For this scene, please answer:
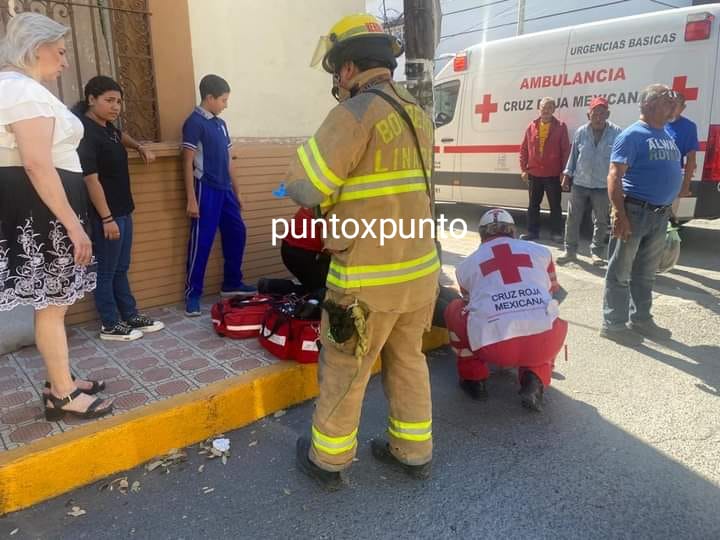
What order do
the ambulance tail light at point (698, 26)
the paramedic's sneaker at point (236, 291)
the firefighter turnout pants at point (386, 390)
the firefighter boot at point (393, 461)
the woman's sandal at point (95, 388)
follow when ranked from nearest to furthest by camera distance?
the firefighter turnout pants at point (386, 390) → the firefighter boot at point (393, 461) → the woman's sandal at point (95, 388) → the paramedic's sneaker at point (236, 291) → the ambulance tail light at point (698, 26)

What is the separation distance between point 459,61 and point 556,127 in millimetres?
2459

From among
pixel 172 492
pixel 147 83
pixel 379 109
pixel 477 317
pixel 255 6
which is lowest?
pixel 172 492

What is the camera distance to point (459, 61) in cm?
894

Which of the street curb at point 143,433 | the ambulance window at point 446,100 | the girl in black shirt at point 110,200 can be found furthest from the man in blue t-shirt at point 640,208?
the ambulance window at point 446,100

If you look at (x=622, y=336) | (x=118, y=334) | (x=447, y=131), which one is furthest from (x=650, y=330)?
(x=447, y=131)

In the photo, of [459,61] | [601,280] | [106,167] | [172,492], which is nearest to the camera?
[172,492]

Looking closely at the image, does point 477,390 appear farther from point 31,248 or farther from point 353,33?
point 31,248

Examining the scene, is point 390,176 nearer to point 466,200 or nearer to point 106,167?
point 106,167

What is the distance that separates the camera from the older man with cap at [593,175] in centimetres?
650

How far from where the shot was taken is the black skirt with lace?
246 centimetres

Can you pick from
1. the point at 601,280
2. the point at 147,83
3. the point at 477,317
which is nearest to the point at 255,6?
the point at 147,83

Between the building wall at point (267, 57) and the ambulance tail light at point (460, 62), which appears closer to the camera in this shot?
the building wall at point (267, 57)

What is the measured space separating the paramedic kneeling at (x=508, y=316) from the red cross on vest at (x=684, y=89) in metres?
4.45

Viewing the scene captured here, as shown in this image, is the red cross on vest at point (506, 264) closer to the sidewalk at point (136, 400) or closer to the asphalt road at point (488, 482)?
the asphalt road at point (488, 482)
